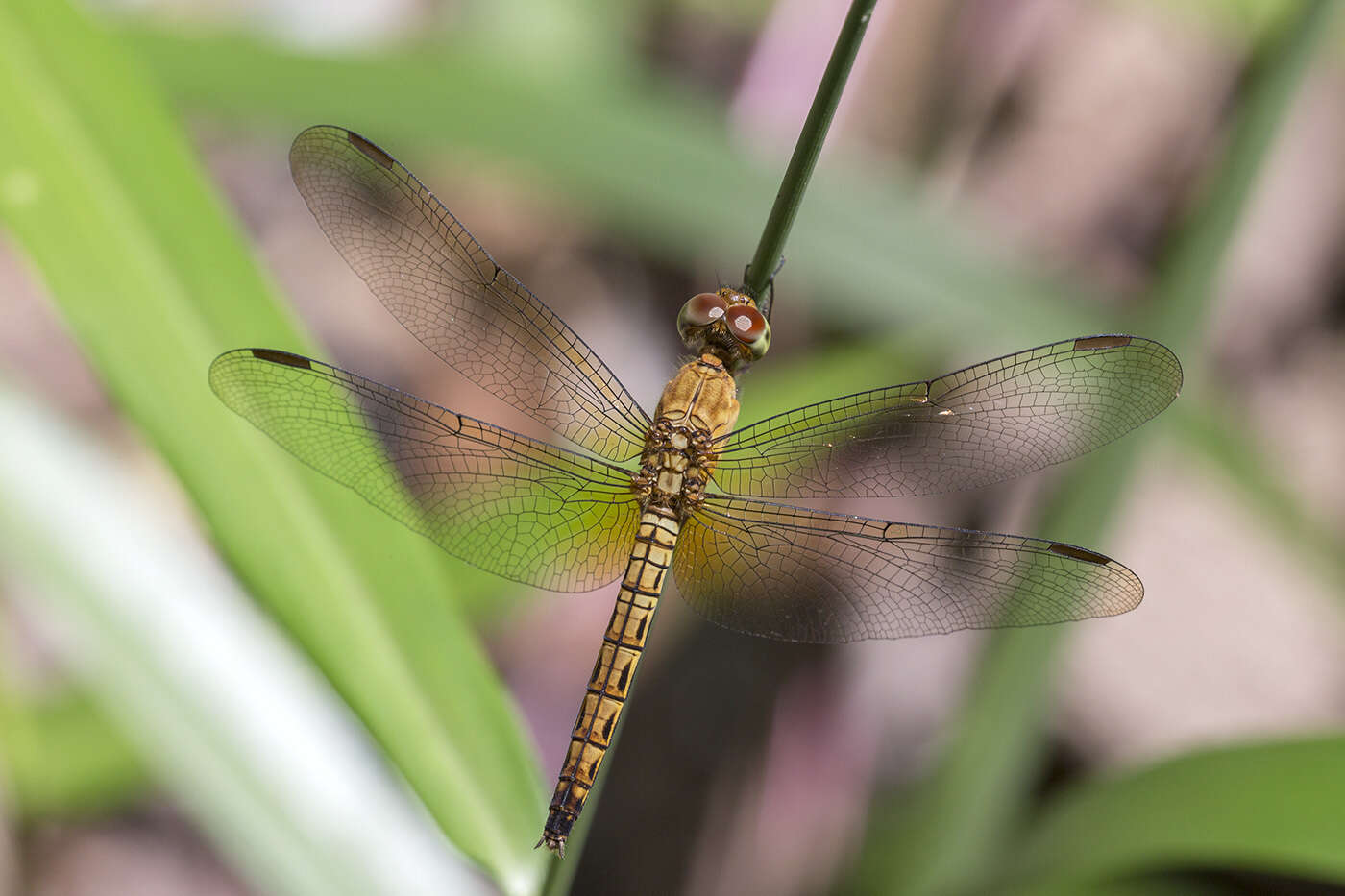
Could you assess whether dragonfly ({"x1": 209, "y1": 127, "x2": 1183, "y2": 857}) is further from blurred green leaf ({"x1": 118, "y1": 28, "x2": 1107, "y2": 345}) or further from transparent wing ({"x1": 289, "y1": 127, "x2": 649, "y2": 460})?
blurred green leaf ({"x1": 118, "y1": 28, "x2": 1107, "y2": 345})

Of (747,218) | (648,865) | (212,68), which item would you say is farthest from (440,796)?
(648,865)

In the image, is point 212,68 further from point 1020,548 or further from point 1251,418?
point 1251,418

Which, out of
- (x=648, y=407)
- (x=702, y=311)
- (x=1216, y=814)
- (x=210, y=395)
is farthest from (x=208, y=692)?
(x=648, y=407)

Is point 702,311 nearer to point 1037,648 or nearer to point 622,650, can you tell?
point 622,650

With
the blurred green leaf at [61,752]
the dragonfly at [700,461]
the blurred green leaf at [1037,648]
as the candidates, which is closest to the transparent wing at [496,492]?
the dragonfly at [700,461]

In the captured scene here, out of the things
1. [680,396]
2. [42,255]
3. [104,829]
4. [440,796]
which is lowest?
[104,829]
